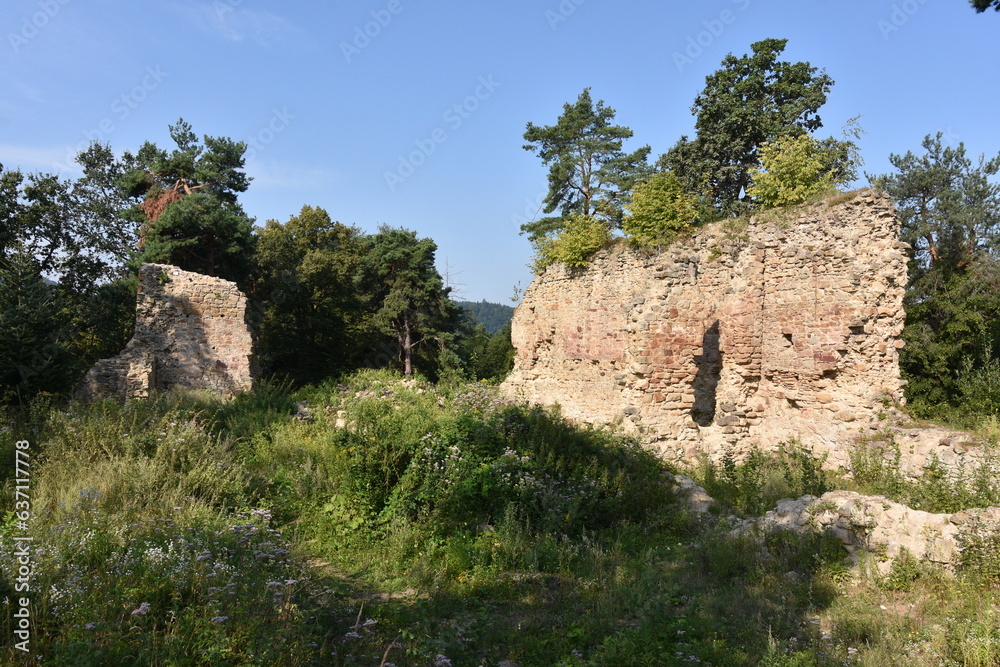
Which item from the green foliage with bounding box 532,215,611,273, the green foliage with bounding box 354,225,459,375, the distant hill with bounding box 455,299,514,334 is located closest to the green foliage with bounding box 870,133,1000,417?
the green foliage with bounding box 532,215,611,273

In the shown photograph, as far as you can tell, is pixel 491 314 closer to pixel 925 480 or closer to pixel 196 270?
pixel 196 270

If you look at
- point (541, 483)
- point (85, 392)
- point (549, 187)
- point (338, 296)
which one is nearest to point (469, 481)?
point (541, 483)

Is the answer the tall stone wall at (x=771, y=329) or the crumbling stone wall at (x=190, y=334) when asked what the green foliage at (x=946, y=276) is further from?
the crumbling stone wall at (x=190, y=334)

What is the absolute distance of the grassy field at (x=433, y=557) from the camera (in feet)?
11.7

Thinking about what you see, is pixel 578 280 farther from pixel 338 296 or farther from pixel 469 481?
pixel 338 296

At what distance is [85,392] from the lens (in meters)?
11.9

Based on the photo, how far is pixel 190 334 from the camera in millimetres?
13523

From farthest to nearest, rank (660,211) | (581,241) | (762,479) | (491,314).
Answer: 1. (491,314)
2. (581,241)
3. (660,211)
4. (762,479)

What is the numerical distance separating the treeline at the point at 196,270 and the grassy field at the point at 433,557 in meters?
3.20

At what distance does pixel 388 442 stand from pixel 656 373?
17.5ft

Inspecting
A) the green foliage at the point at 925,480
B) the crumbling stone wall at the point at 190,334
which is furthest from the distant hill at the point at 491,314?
the green foliage at the point at 925,480

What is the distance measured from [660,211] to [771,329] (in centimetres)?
324

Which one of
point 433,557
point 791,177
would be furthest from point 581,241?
point 433,557

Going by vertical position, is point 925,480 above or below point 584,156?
below
